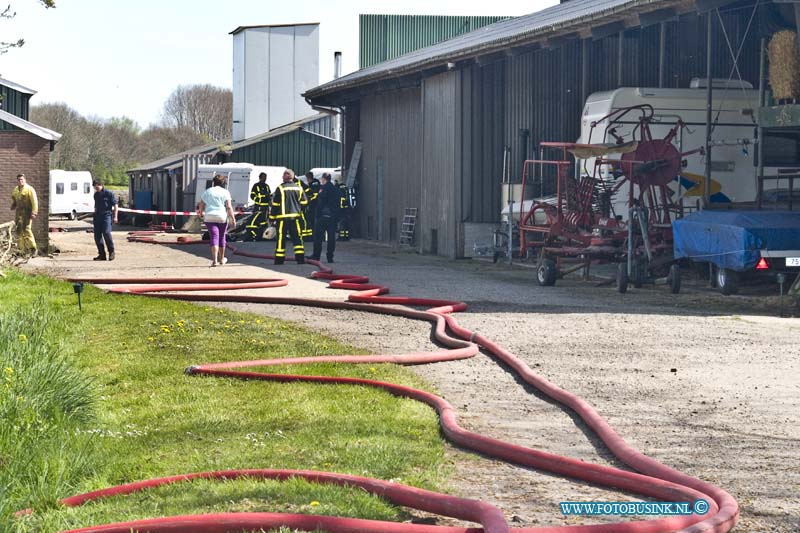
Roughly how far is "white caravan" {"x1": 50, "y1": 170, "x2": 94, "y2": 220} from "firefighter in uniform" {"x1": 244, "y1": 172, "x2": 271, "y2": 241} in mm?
27008

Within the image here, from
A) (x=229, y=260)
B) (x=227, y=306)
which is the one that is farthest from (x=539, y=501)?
(x=229, y=260)

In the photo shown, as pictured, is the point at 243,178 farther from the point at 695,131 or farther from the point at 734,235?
the point at 734,235

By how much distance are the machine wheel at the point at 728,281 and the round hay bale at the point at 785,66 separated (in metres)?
2.90

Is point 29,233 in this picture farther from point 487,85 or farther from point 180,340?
point 180,340

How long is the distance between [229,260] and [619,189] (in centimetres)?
895

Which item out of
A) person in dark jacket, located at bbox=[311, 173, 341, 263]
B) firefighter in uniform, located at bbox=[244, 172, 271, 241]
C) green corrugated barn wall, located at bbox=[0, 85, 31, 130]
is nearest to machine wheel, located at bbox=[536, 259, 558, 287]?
person in dark jacket, located at bbox=[311, 173, 341, 263]

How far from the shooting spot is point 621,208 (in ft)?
67.5

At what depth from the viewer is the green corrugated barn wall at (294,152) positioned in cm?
4951

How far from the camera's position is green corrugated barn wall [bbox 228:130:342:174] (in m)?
49.5

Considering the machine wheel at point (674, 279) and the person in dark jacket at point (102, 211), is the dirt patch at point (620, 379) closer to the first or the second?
the machine wheel at point (674, 279)

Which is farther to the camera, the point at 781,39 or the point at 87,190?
the point at 87,190

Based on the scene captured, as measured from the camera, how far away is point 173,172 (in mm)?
52156

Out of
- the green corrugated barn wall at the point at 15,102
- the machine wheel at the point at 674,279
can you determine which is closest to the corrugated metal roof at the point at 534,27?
the machine wheel at the point at 674,279

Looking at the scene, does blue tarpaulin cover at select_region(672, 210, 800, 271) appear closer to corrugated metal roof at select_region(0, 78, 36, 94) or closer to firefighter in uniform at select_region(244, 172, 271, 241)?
firefighter in uniform at select_region(244, 172, 271, 241)
